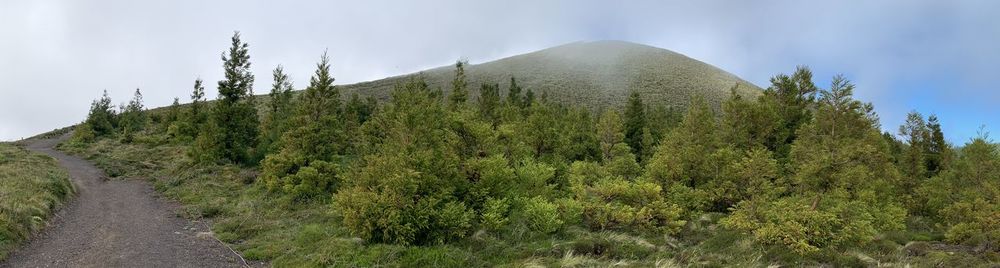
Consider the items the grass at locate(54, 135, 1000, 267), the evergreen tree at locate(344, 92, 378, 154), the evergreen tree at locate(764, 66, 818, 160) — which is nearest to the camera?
the grass at locate(54, 135, 1000, 267)

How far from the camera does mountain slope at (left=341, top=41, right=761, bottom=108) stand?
11106 cm

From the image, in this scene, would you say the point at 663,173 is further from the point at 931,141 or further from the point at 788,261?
the point at 931,141

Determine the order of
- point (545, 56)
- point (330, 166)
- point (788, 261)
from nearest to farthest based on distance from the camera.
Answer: point (788, 261) < point (330, 166) < point (545, 56)

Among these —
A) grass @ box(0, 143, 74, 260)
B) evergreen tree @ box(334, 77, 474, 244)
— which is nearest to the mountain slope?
grass @ box(0, 143, 74, 260)

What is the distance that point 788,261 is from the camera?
16.1 meters

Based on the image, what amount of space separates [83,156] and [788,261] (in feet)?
159

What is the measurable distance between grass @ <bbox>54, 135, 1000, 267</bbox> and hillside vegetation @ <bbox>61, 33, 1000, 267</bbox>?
3.0 inches

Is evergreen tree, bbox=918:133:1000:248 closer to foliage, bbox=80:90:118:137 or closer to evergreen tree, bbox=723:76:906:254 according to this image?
evergreen tree, bbox=723:76:906:254

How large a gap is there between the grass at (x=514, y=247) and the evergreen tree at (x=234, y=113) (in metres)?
A: 8.16

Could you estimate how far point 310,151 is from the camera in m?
24.5

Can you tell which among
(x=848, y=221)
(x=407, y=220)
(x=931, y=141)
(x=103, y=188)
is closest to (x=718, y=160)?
(x=848, y=221)

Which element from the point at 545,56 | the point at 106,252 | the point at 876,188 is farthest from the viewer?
the point at 545,56

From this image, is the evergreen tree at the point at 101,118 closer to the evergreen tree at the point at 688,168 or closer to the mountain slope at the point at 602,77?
the mountain slope at the point at 602,77

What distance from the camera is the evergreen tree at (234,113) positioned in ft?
105
